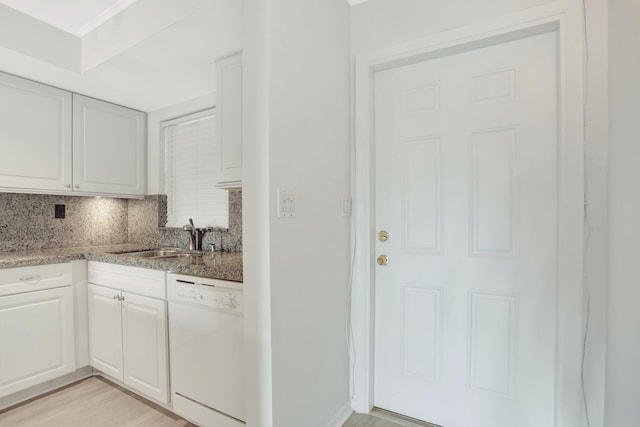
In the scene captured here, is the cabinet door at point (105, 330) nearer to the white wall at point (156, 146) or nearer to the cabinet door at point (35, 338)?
the cabinet door at point (35, 338)

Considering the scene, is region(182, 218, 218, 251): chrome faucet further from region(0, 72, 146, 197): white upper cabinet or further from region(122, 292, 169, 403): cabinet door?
region(0, 72, 146, 197): white upper cabinet

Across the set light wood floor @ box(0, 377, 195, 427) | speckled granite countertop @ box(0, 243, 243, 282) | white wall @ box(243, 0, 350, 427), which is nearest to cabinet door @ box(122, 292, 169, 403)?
light wood floor @ box(0, 377, 195, 427)

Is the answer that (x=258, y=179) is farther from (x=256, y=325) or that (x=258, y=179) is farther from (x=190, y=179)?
(x=190, y=179)

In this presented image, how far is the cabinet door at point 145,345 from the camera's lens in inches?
71.4

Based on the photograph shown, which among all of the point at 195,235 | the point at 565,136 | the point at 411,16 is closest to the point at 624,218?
the point at 565,136

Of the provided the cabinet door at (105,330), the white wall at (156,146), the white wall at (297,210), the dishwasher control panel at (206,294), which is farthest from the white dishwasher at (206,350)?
the white wall at (156,146)

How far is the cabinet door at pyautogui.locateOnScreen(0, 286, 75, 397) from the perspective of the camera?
190 centimetres

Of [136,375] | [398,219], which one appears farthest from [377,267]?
[136,375]

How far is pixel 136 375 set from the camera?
1.96 metres

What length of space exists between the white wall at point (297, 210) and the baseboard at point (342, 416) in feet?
0.05

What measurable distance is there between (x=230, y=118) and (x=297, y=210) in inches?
33.1

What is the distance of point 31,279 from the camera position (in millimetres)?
2006

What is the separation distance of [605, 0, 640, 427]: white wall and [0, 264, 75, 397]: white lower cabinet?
3.06 m

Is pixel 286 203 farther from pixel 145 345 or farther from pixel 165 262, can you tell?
pixel 145 345
